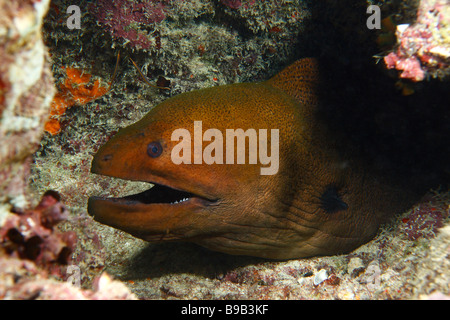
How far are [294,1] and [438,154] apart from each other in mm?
2161

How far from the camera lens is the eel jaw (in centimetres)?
203

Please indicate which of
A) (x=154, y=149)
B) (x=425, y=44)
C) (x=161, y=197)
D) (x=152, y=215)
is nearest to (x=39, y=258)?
(x=152, y=215)

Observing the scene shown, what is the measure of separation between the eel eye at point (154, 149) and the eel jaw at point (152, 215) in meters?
0.35

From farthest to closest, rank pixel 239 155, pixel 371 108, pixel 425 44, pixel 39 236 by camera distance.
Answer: pixel 371 108, pixel 239 155, pixel 425 44, pixel 39 236

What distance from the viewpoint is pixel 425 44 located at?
6.15 feet

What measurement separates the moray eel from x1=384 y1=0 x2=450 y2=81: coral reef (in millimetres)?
922

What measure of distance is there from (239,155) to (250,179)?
0.70ft

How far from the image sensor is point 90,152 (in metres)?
3.26

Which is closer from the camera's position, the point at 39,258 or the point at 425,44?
the point at 39,258

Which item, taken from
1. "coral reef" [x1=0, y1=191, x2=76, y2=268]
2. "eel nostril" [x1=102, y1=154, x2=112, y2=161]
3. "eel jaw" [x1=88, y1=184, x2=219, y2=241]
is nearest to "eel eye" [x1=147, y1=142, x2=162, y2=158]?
"eel nostril" [x1=102, y1=154, x2=112, y2=161]

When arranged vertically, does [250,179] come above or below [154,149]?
below

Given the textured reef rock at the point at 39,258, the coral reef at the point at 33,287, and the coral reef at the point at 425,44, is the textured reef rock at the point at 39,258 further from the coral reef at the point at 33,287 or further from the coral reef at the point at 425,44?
the coral reef at the point at 425,44

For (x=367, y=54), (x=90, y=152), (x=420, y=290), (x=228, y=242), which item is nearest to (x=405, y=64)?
(x=367, y=54)

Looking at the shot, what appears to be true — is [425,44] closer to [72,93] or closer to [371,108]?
Answer: [371,108]
